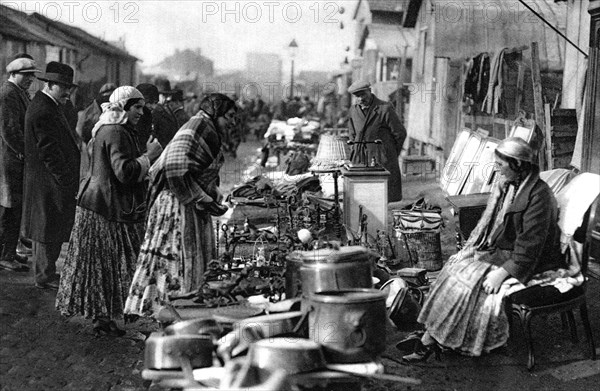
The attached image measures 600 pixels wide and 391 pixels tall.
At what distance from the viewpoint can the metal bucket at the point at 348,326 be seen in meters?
4.64

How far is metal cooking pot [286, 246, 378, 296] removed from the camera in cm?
529

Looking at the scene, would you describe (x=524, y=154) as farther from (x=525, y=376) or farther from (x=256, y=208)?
(x=256, y=208)

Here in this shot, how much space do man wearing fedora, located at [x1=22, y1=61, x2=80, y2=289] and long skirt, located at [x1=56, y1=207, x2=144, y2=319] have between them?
4.88ft

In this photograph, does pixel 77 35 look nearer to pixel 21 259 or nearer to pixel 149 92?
pixel 149 92

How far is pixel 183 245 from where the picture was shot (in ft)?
21.4

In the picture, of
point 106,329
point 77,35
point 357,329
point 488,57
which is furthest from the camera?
point 77,35

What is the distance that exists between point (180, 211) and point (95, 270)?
97 centimetres

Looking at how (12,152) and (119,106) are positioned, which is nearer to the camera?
(119,106)

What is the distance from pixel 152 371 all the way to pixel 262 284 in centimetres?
151

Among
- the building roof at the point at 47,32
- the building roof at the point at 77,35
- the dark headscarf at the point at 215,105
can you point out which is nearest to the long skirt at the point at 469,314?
the dark headscarf at the point at 215,105

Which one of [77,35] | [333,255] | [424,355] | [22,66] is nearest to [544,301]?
[424,355]

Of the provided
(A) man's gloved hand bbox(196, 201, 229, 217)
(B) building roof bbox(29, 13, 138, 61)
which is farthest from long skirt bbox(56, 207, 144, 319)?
(B) building roof bbox(29, 13, 138, 61)

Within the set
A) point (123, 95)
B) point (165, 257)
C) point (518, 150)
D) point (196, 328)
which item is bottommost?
point (196, 328)

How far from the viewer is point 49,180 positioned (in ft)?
27.1
